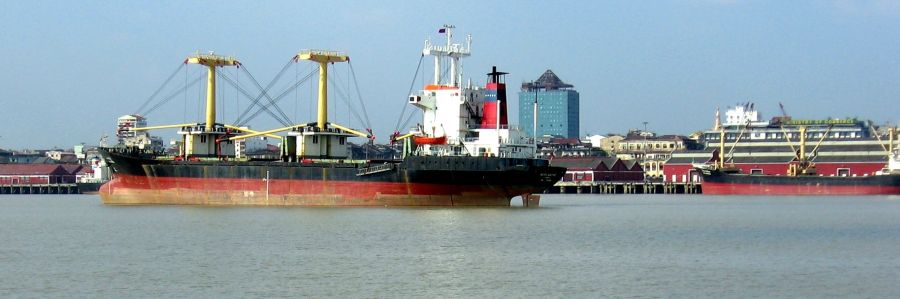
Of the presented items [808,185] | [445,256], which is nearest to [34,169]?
[808,185]

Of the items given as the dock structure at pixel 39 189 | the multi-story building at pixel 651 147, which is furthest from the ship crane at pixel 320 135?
the multi-story building at pixel 651 147

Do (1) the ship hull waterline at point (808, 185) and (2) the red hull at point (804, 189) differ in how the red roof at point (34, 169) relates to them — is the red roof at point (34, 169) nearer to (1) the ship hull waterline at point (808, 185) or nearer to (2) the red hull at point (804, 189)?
(1) the ship hull waterline at point (808, 185)

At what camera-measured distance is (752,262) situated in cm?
2773

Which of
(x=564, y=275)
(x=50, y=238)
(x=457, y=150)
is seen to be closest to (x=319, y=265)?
(x=564, y=275)

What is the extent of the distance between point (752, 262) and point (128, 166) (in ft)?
109

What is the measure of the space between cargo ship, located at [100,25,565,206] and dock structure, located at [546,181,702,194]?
4949 centimetres

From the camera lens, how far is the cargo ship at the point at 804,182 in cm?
8144

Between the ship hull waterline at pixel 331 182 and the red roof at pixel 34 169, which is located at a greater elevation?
the red roof at pixel 34 169

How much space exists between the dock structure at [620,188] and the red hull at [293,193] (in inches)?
2035

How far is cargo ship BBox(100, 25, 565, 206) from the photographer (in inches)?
1842

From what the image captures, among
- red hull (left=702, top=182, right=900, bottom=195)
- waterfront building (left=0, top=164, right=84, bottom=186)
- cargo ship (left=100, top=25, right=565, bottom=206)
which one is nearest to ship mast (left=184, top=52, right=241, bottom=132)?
cargo ship (left=100, top=25, right=565, bottom=206)

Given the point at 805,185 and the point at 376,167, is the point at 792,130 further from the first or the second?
the point at 376,167

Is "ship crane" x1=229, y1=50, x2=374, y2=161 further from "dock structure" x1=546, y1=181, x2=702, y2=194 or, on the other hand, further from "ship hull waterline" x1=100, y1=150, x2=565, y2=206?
"dock structure" x1=546, y1=181, x2=702, y2=194

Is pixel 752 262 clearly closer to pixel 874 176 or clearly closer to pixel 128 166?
pixel 128 166
